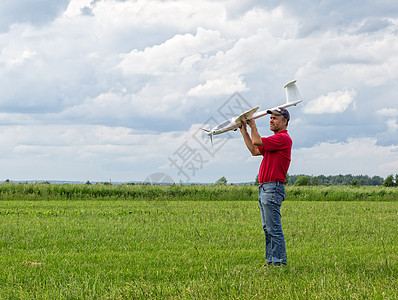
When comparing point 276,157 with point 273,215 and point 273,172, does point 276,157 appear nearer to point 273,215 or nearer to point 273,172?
point 273,172

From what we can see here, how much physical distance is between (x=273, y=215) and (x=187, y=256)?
200 cm

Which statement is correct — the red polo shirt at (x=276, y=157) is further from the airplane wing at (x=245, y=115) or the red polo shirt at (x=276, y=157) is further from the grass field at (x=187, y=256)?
the grass field at (x=187, y=256)

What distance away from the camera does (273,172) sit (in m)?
7.13

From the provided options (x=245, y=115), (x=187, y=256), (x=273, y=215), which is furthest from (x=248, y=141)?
(x=187, y=256)

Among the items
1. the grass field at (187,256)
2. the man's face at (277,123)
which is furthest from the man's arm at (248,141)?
the grass field at (187,256)

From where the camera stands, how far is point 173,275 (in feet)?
22.3

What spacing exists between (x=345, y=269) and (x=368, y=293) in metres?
1.98

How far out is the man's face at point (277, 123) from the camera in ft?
24.3

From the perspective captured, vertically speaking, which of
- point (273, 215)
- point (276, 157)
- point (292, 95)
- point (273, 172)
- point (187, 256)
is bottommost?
point (187, 256)

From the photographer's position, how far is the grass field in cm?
571

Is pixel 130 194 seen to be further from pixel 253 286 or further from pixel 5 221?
pixel 253 286

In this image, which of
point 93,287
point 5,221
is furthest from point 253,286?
point 5,221

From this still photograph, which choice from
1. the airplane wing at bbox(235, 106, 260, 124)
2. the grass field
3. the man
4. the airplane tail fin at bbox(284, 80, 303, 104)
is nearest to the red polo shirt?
the man

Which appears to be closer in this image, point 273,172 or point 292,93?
point 273,172
